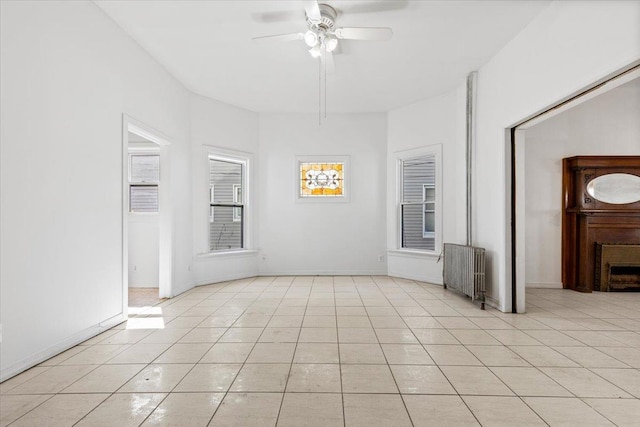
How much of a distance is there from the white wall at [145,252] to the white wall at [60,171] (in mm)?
1993

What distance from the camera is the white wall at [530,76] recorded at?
2350 millimetres

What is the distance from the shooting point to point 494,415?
1.84 m

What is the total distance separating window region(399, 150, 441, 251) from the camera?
18.7 feet

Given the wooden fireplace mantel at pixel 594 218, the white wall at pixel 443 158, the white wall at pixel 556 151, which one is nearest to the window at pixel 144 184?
the white wall at pixel 443 158

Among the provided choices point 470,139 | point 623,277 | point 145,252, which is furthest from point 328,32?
point 623,277

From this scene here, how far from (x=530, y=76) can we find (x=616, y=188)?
10.0 feet

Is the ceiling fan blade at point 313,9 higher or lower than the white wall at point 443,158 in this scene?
higher

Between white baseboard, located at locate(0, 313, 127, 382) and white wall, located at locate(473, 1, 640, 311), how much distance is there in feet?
14.5

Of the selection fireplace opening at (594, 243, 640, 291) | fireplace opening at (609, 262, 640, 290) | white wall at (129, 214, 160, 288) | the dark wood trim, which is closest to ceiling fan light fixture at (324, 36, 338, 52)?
the dark wood trim

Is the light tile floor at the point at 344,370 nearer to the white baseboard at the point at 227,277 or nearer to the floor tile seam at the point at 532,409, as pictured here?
the floor tile seam at the point at 532,409

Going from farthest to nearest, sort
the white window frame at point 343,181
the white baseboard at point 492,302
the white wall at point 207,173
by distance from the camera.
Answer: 1. the white window frame at point 343,181
2. the white wall at point 207,173
3. the white baseboard at point 492,302

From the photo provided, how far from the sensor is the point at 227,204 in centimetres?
591

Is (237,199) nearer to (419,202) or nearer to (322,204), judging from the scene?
(322,204)

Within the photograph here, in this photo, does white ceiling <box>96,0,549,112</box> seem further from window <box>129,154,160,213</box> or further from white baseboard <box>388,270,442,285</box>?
white baseboard <box>388,270,442,285</box>
